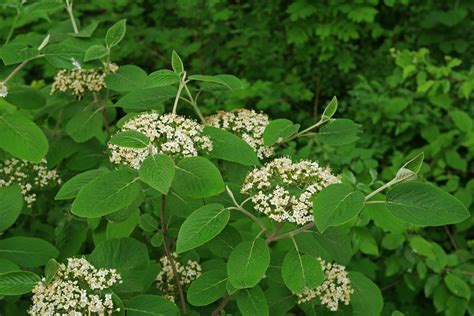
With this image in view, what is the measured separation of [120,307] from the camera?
62.3 inches

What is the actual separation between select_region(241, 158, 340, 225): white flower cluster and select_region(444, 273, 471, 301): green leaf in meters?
1.33

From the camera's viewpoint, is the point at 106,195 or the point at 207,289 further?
the point at 207,289

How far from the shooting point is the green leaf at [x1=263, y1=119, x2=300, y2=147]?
1.83 metres

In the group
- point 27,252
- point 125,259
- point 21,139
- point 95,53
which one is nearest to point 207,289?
point 125,259

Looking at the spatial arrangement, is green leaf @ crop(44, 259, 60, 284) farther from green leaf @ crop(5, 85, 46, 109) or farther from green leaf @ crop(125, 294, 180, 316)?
green leaf @ crop(5, 85, 46, 109)

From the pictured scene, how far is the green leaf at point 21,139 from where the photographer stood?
1.86 m

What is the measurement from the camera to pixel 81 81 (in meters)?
2.36

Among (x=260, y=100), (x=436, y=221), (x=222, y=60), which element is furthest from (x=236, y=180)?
(x=222, y=60)

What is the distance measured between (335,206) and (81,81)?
1.27 metres

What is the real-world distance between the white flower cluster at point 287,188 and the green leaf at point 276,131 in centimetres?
14

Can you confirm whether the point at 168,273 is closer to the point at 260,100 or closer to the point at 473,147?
the point at 473,147

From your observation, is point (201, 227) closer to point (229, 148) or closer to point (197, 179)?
point (197, 179)

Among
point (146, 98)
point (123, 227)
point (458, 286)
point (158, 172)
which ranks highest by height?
point (158, 172)

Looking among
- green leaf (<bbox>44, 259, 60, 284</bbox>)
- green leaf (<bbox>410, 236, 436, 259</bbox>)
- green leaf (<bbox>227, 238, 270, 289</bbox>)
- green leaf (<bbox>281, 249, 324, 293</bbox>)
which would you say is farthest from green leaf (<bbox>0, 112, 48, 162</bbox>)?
green leaf (<bbox>410, 236, 436, 259</bbox>)
